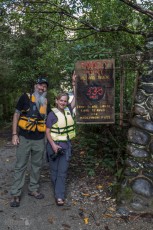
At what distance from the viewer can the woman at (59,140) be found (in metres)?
5.00

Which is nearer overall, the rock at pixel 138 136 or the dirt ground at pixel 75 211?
the dirt ground at pixel 75 211

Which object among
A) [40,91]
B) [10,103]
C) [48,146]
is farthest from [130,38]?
[10,103]

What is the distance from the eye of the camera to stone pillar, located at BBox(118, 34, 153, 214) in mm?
4832

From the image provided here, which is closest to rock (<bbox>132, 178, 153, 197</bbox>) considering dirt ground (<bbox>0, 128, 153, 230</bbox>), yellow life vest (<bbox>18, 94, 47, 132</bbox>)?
dirt ground (<bbox>0, 128, 153, 230</bbox>)

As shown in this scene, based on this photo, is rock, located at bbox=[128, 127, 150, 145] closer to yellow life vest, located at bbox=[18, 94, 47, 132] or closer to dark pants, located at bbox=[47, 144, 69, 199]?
dark pants, located at bbox=[47, 144, 69, 199]

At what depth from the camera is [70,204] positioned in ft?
16.9

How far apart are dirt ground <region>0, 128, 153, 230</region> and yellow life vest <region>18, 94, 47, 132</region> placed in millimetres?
1364

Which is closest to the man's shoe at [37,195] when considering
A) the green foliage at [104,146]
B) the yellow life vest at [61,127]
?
the yellow life vest at [61,127]

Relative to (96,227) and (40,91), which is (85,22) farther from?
(96,227)

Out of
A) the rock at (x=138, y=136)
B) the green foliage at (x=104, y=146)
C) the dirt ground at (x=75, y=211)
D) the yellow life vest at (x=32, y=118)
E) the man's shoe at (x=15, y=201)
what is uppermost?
the yellow life vest at (x=32, y=118)

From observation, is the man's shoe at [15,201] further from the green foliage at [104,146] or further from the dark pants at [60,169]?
the green foliage at [104,146]

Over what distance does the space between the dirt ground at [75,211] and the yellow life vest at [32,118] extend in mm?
1364

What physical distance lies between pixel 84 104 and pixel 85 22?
6.20 ft

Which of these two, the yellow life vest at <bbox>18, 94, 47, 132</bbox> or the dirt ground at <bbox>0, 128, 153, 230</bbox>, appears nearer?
the dirt ground at <bbox>0, 128, 153, 230</bbox>
